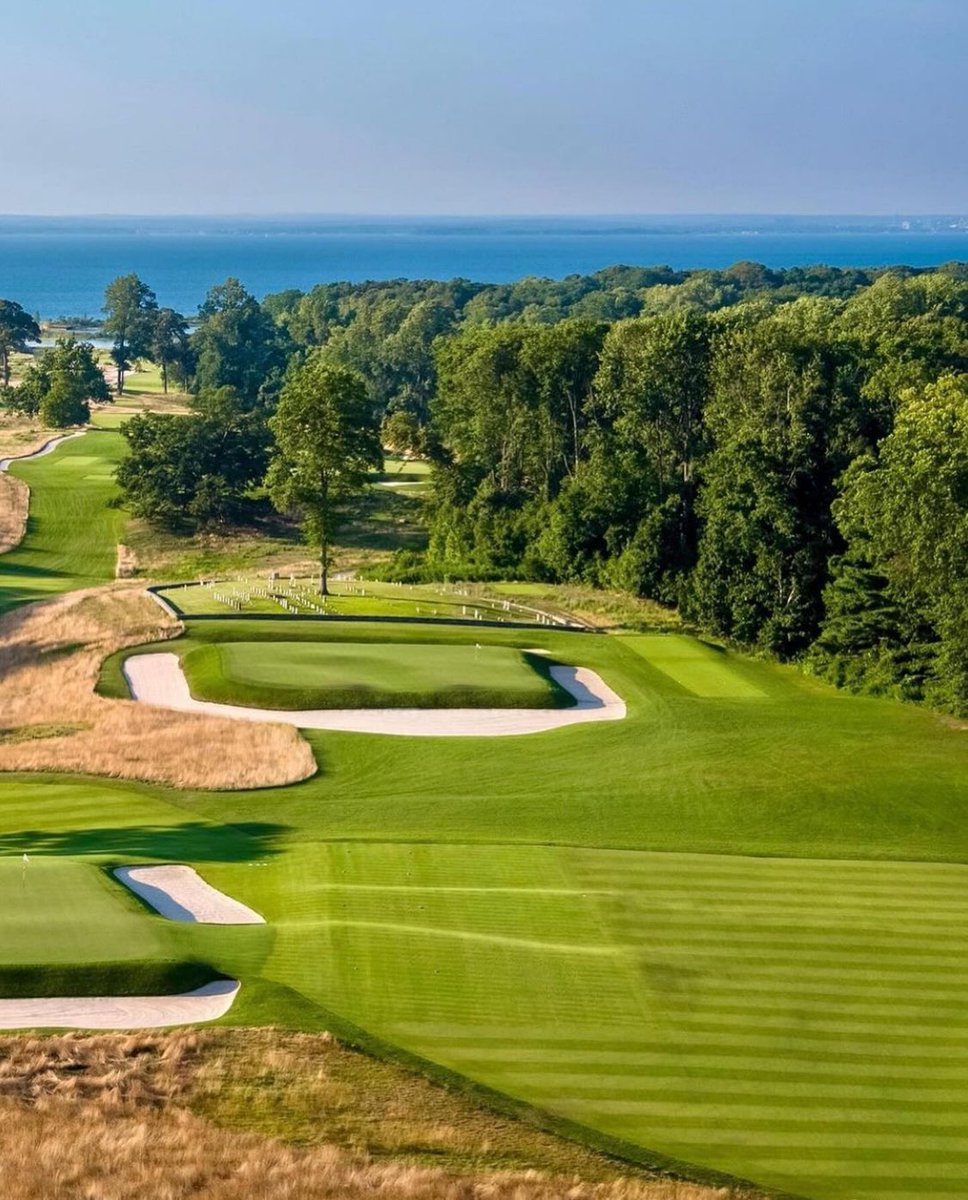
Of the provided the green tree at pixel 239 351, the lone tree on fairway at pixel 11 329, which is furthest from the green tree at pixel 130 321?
the lone tree on fairway at pixel 11 329

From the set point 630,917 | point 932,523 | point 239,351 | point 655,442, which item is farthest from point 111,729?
point 239,351

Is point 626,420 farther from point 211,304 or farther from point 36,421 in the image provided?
point 211,304

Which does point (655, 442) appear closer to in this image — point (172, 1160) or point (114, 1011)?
point (114, 1011)

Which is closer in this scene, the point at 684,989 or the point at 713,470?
the point at 684,989

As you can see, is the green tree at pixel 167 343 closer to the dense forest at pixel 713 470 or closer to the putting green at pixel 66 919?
the dense forest at pixel 713 470

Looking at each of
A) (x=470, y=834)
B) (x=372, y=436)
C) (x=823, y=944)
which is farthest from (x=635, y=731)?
(x=372, y=436)

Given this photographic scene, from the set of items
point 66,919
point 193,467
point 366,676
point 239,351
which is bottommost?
point 366,676

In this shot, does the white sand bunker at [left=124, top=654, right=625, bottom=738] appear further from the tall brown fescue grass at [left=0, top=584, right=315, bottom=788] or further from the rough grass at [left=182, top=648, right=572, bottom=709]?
the tall brown fescue grass at [left=0, top=584, right=315, bottom=788]
